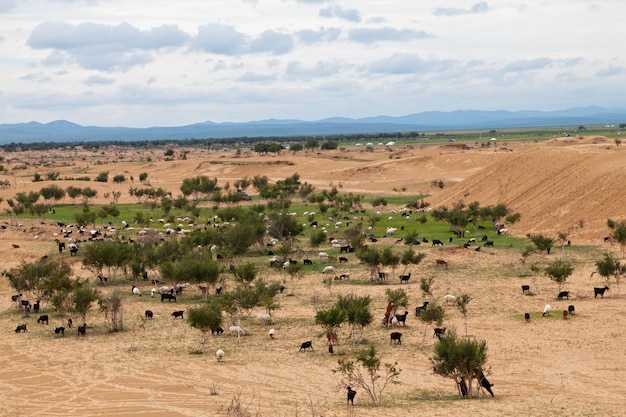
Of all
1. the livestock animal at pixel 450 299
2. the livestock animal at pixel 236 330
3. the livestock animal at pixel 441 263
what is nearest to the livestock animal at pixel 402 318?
the livestock animal at pixel 450 299

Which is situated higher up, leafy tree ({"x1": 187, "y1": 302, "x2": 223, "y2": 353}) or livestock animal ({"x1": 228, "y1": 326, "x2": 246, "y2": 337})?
leafy tree ({"x1": 187, "y1": 302, "x2": 223, "y2": 353})

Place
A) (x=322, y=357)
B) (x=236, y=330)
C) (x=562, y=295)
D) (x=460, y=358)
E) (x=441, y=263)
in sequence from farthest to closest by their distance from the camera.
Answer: (x=441, y=263) → (x=562, y=295) → (x=236, y=330) → (x=322, y=357) → (x=460, y=358)

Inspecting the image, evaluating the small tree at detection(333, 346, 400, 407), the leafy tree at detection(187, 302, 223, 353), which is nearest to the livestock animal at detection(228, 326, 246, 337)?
the leafy tree at detection(187, 302, 223, 353)

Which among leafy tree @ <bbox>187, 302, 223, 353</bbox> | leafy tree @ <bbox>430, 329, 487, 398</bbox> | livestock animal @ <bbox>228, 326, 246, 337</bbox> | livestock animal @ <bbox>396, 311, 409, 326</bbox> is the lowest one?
livestock animal @ <bbox>228, 326, 246, 337</bbox>

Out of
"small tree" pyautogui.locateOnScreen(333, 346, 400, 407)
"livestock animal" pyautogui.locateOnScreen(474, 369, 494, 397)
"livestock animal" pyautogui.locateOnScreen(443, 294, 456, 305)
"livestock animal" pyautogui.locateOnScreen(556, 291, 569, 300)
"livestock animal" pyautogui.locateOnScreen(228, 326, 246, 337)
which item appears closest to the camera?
"small tree" pyautogui.locateOnScreen(333, 346, 400, 407)

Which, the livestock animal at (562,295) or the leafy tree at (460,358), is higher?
the leafy tree at (460,358)

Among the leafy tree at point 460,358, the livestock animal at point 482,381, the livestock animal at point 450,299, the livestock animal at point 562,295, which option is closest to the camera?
the leafy tree at point 460,358

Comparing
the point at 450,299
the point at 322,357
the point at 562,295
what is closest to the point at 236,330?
the point at 322,357

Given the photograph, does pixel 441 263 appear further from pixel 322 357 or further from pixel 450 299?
pixel 322 357

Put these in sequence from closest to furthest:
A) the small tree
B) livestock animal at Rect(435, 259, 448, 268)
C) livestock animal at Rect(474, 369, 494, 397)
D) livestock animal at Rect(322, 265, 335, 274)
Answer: the small tree, livestock animal at Rect(474, 369, 494, 397), livestock animal at Rect(322, 265, 335, 274), livestock animal at Rect(435, 259, 448, 268)

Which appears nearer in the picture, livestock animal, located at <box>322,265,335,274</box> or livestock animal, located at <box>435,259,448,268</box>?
livestock animal, located at <box>322,265,335,274</box>

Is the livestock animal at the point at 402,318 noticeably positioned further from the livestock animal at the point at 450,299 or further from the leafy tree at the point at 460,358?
the leafy tree at the point at 460,358

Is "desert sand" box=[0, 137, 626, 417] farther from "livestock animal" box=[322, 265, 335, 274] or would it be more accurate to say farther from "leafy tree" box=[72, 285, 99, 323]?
"livestock animal" box=[322, 265, 335, 274]

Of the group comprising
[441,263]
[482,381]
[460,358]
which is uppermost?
[460,358]
